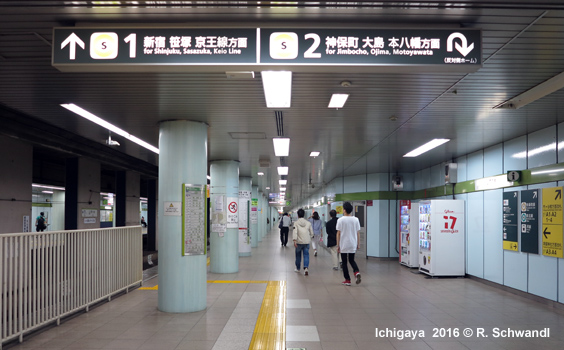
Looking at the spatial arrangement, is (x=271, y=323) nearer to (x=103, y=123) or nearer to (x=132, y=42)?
(x=132, y=42)

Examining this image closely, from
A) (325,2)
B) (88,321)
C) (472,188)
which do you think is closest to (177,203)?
(88,321)

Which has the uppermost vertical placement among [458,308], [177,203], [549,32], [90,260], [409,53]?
[549,32]

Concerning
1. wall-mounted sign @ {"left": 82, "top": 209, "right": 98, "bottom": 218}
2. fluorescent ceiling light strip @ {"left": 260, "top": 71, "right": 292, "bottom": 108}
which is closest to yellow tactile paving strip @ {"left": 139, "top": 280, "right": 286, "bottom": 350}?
fluorescent ceiling light strip @ {"left": 260, "top": 71, "right": 292, "bottom": 108}

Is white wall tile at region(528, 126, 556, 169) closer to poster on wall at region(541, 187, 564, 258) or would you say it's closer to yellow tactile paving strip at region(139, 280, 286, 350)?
poster on wall at region(541, 187, 564, 258)

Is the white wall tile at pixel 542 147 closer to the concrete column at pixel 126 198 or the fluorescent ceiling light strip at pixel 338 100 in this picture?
the fluorescent ceiling light strip at pixel 338 100

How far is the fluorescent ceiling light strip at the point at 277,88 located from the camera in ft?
15.8

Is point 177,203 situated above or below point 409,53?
below

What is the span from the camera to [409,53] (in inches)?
135

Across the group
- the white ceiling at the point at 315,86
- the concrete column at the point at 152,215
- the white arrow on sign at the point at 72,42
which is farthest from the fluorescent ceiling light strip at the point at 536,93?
the concrete column at the point at 152,215

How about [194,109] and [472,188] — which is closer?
[194,109]

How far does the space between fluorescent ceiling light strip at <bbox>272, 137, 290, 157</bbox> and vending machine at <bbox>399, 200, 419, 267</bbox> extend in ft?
13.5

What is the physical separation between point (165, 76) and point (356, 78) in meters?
2.11

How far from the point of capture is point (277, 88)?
5246 millimetres

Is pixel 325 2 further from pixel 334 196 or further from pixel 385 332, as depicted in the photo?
pixel 334 196
